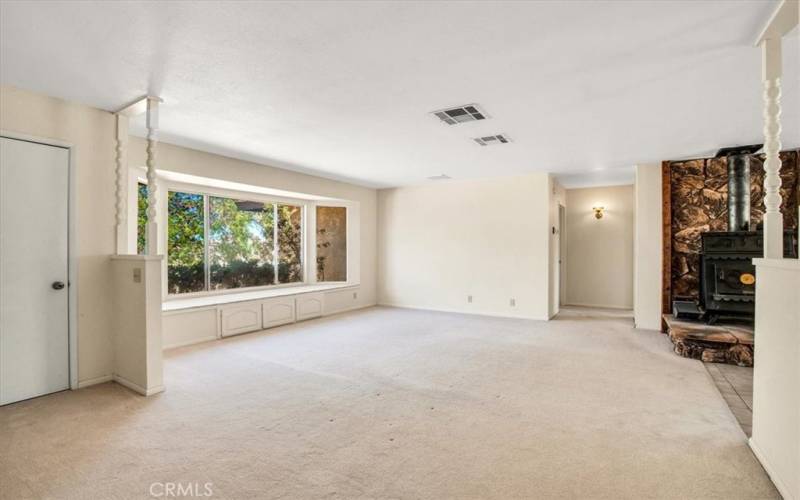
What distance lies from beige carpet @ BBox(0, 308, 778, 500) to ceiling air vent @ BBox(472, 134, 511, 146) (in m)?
2.44

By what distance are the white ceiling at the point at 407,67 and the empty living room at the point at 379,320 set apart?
21 millimetres

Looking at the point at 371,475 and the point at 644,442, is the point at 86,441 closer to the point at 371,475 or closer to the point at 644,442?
the point at 371,475

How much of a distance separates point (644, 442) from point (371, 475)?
5.50 feet

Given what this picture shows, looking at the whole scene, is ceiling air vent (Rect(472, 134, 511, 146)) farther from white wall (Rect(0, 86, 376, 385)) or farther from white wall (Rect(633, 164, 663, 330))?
white wall (Rect(0, 86, 376, 385))

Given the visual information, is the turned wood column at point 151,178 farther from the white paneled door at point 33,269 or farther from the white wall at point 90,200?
the white paneled door at point 33,269

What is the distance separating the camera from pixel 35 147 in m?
3.08

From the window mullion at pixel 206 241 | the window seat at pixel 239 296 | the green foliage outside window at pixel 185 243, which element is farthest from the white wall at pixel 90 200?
the window mullion at pixel 206 241

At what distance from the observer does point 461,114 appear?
11.8ft

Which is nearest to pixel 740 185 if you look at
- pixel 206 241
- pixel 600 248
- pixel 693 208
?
pixel 693 208

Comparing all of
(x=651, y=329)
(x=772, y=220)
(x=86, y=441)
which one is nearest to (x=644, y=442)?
(x=772, y=220)

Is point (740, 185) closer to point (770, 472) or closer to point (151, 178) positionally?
point (770, 472)

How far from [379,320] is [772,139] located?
5057 millimetres

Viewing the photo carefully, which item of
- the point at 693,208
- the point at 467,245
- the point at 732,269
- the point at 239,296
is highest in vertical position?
the point at 693,208

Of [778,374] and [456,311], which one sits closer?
[778,374]
